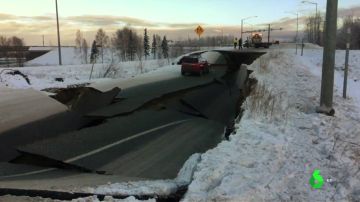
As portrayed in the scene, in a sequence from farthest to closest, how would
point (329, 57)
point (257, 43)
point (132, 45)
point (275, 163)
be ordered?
point (132, 45)
point (257, 43)
point (329, 57)
point (275, 163)

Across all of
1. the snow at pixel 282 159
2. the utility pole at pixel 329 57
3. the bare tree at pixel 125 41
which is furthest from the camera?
the bare tree at pixel 125 41

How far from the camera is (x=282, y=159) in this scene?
8.14 m

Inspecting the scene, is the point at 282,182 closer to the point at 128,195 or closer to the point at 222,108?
the point at 128,195

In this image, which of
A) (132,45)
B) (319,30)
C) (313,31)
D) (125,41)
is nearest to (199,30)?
(132,45)

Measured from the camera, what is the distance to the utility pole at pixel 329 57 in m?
13.2

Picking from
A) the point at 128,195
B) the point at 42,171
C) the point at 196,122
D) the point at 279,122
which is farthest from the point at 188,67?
the point at 128,195

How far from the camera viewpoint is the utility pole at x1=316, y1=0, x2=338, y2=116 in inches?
518

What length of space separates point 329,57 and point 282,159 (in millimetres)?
6379

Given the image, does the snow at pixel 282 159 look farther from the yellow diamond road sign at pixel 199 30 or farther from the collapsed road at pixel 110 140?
the yellow diamond road sign at pixel 199 30

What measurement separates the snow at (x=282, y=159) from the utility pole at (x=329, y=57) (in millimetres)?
441

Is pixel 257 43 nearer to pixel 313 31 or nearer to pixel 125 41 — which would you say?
pixel 125 41

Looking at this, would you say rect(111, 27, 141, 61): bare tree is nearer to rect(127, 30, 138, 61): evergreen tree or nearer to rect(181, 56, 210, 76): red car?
rect(127, 30, 138, 61): evergreen tree

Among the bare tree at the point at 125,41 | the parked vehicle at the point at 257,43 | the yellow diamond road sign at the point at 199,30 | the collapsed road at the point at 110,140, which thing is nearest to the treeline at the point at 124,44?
the bare tree at the point at 125,41

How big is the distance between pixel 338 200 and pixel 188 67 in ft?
87.6
